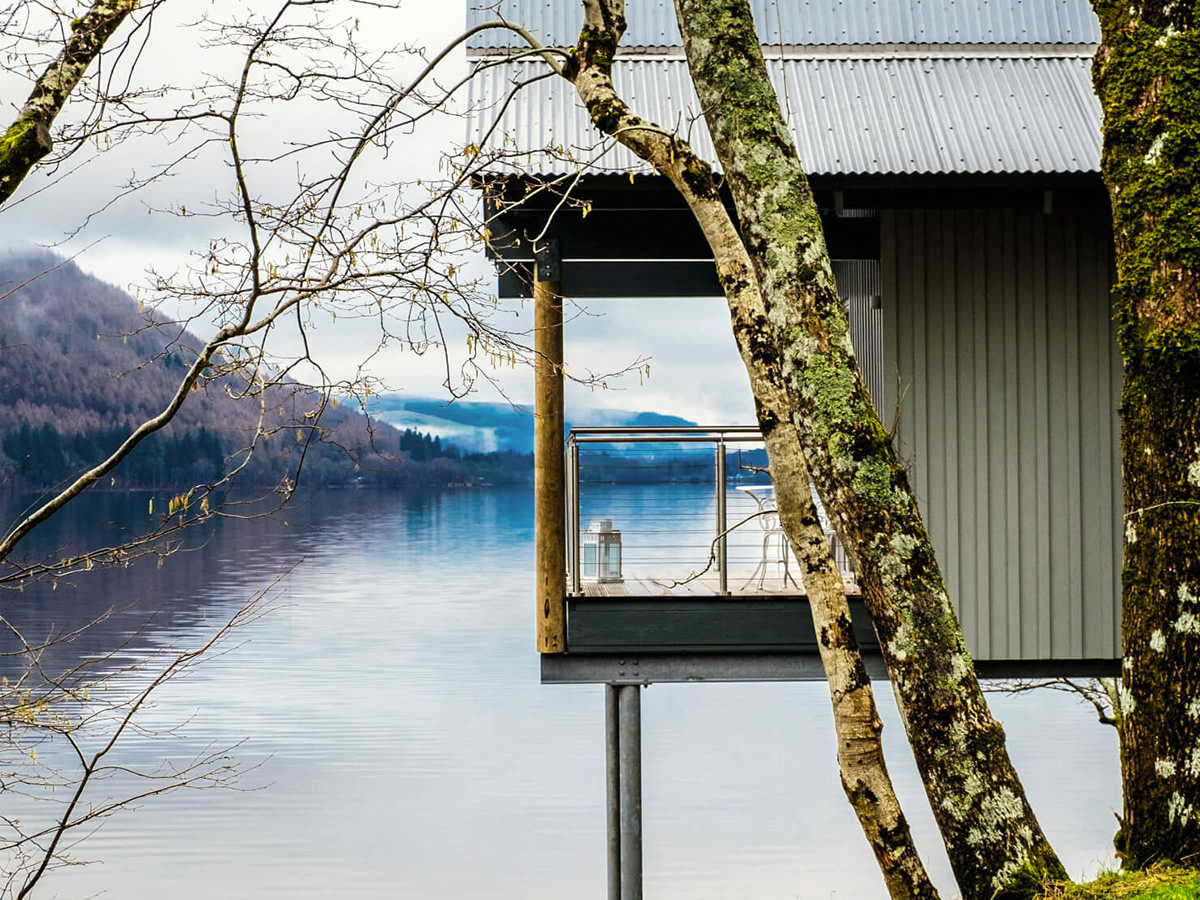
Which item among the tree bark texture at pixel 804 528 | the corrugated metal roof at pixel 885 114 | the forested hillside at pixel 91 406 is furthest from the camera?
the forested hillside at pixel 91 406

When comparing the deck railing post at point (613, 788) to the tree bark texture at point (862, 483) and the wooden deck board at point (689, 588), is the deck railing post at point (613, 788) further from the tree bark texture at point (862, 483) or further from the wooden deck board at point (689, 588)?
the tree bark texture at point (862, 483)

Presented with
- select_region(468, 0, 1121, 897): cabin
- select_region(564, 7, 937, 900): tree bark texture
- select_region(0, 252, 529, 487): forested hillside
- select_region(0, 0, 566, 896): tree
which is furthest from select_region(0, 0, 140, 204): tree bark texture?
select_region(0, 252, 529, 487): forested hillside

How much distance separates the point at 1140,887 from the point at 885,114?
4.75 meters

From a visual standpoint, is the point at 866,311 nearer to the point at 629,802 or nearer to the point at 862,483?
Result: the point at 629,802

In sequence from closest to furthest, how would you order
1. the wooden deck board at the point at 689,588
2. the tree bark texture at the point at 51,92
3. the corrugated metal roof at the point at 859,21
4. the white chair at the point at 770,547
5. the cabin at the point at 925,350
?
the tree bark texture at the point at 51,92 → the cabin at the point at 925,350 → the wooden deck board at the point at 689,588 → the white chair at the point at 770,547 → the corrugated metal roof at the point at 859,21

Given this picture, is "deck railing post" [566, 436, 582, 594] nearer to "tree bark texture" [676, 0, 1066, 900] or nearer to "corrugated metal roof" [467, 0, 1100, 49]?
"tree bark texture" [676, 0, 1066, 900]

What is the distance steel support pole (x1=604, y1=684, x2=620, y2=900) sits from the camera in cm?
670

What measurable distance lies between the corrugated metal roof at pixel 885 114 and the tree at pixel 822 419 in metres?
1.59

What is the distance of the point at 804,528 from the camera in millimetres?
3670

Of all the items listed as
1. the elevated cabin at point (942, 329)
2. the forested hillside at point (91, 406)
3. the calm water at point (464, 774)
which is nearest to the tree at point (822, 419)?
the elevated cabin at point (942, 329)

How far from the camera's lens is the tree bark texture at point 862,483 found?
334cm

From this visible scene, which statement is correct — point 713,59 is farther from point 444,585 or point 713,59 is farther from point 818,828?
point 444,585

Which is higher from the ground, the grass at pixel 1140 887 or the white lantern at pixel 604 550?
the white lantern at pixel 604 550

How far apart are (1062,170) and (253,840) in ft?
47.6
